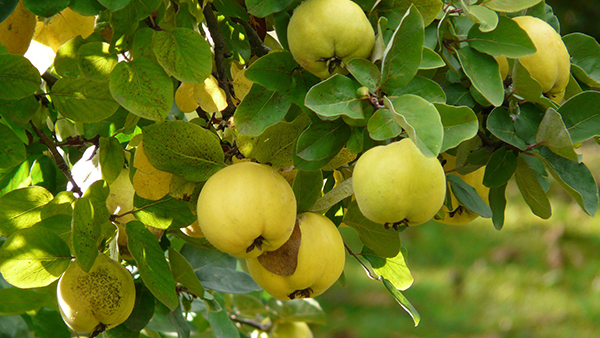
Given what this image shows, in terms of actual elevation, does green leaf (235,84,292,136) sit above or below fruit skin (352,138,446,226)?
above

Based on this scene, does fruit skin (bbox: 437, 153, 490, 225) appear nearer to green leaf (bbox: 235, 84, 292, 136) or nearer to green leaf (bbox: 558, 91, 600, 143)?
green leaf (bbox: 558, 91, 600, 143)

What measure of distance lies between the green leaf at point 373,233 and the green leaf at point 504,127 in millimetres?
Answer: 187

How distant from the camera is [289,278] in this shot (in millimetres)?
618

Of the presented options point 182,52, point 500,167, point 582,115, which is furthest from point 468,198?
point 182,52

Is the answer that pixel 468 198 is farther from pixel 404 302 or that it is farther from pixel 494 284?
pixel 494 284

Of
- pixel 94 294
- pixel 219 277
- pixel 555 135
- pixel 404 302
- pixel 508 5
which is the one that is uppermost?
pixel 508 5

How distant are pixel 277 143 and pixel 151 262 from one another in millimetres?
222

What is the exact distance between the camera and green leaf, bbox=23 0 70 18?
56cm

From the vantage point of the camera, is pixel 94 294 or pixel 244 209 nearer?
pixel 244 209

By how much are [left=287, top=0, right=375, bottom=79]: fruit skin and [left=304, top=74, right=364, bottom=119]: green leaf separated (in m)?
0.03

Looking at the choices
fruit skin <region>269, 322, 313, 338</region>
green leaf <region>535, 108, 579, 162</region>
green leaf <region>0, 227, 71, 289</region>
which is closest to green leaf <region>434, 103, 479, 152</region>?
green leaf <region>535, 108, 579, 162</region>

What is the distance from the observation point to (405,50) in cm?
52

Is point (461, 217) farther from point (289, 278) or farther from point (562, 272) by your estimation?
point (562, 272)

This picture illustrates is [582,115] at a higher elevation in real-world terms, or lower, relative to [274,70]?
lower
